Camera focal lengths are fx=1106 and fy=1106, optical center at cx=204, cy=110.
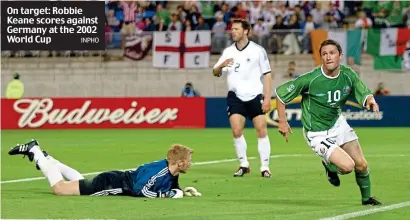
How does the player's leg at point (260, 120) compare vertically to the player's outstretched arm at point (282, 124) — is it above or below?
below

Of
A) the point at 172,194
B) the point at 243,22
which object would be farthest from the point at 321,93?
the point at 243,22

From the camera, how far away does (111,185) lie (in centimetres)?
1396

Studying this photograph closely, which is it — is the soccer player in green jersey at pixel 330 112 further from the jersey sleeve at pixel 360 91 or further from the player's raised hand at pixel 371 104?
the player's raised hand at pixel 371 104

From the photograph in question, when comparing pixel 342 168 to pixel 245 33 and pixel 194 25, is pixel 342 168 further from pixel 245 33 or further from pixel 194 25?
pixel 194 25

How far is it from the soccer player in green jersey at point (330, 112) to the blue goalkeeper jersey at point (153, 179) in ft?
5.82

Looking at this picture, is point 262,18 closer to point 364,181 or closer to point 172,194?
point 172,194

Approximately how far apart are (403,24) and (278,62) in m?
4.30

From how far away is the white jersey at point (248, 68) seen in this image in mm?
17422

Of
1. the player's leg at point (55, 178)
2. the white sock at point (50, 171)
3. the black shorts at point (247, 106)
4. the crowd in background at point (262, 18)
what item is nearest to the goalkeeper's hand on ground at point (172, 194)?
the player's leg at point (55, 178)

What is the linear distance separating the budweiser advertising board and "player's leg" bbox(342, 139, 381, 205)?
2173cm

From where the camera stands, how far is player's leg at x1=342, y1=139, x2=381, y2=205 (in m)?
12.6

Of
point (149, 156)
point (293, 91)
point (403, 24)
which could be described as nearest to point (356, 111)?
point (403, 24)

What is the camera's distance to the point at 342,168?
12406 millimetres

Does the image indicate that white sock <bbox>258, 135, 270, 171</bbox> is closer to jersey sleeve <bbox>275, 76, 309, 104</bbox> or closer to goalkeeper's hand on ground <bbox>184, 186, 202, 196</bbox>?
goalkeeper's hand on ground <bbox>184, 186, 202, 196</bbox>
